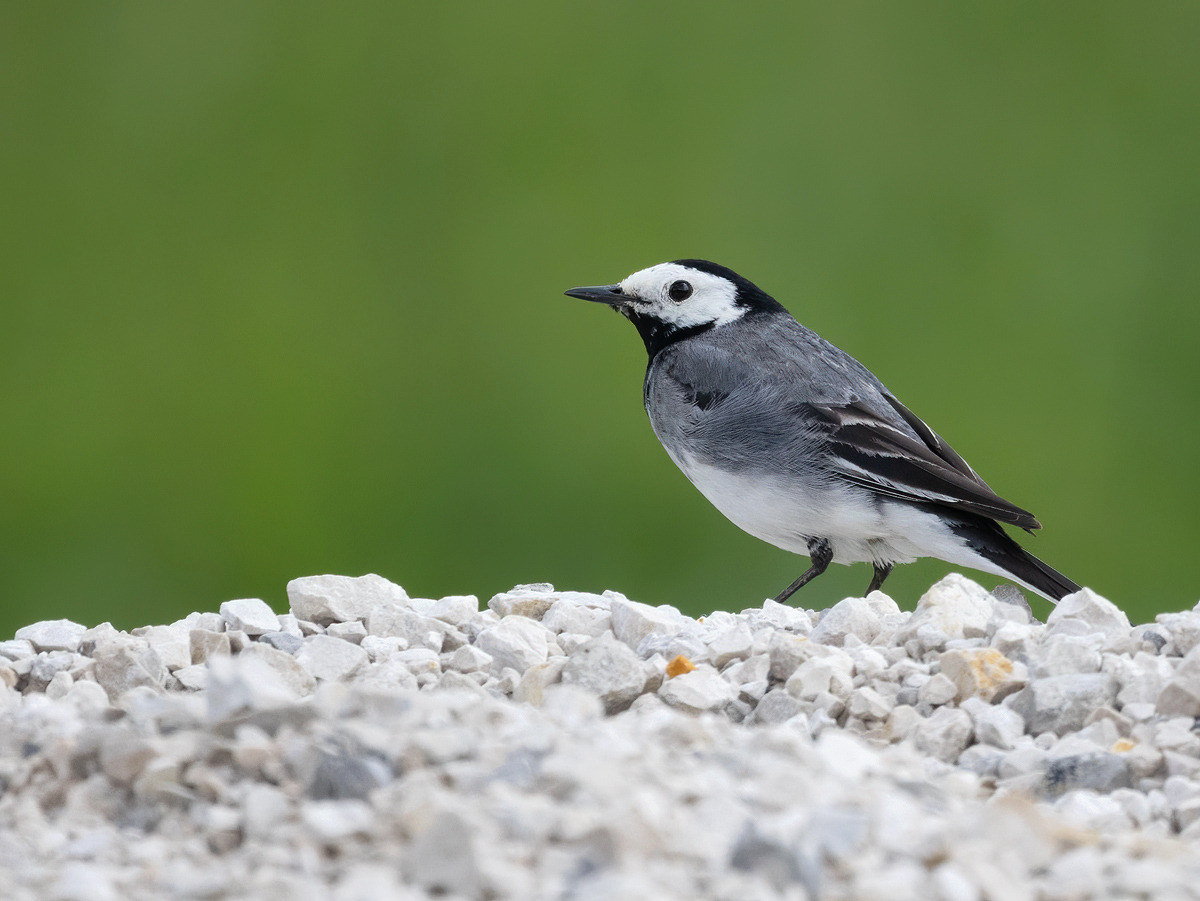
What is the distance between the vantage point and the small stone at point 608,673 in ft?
11.2

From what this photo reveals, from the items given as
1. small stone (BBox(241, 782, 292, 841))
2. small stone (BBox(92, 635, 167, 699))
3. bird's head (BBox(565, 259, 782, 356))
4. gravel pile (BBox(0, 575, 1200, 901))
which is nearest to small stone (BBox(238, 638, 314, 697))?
gravel pile (BBox(0, 575, 1200, 901))

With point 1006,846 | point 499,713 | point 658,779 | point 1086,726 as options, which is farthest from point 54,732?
point 1086,726

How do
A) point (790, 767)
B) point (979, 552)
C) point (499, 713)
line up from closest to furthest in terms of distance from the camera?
1. point (790, 767)
2. point (499, 713)
3. point (979, 552)

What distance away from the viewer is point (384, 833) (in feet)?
6.90

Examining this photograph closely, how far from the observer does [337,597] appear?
14.7ft

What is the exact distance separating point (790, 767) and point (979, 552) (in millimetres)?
2815

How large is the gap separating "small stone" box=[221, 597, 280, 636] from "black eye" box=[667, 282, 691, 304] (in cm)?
238

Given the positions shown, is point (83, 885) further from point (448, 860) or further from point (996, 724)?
point (996, 724)

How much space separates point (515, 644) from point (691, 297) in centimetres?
249

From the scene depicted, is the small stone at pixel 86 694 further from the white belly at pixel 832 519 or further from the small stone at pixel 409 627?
the white belly at pixel 832 519

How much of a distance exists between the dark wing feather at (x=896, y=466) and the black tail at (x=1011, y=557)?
0.14m

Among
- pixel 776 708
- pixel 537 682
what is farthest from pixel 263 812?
pixel 776 708

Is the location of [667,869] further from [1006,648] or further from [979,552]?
[979,552]

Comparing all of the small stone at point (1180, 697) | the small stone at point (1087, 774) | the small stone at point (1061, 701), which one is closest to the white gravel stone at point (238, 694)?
the small stone at point (1087, 774)
